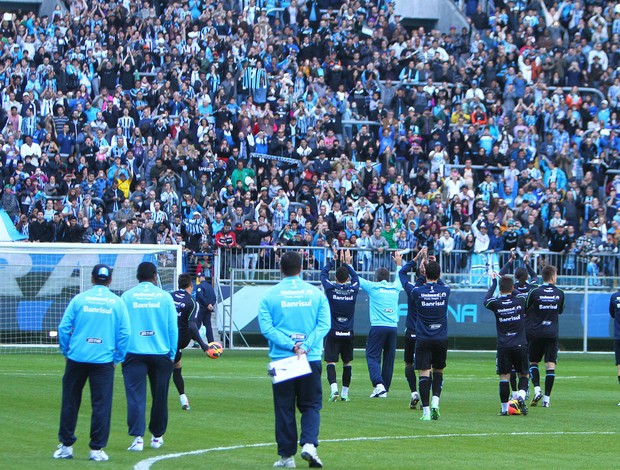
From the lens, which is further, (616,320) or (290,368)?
(616,320)

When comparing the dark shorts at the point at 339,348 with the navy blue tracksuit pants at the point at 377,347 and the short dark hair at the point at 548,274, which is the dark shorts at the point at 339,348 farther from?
the short dark hair at the point at 548,274

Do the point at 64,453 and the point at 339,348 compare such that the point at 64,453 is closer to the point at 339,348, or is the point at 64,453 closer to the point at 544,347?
the point at 339,348

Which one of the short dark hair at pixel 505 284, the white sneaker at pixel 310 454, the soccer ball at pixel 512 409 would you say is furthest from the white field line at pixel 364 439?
the short dark hair at pixel 505 284

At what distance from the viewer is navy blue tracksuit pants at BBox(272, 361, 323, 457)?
1282 cm

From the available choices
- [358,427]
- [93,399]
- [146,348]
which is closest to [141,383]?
[146,348]

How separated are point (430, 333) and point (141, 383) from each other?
5.43 metres

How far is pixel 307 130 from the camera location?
41.0m

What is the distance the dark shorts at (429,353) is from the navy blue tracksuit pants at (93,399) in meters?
6.01

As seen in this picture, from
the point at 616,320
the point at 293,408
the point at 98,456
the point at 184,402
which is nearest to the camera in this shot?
the point at 293,408

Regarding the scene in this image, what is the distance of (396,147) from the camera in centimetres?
4166

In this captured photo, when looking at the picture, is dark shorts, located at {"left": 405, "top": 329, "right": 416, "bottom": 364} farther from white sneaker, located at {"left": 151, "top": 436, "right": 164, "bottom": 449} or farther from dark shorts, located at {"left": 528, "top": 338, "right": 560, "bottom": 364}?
white sneaker, located at {"left": 151, "top": 436, "right": 164, "bottom": 449}

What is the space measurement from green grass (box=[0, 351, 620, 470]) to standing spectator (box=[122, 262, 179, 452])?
49cm

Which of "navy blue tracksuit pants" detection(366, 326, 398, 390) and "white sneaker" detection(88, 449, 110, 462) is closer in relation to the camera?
"white sneaker" detection(88, 449, 110, 462)

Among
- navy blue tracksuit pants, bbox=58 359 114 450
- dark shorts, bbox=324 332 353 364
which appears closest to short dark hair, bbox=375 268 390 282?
dark shorts, bbox=324 332 353 364
